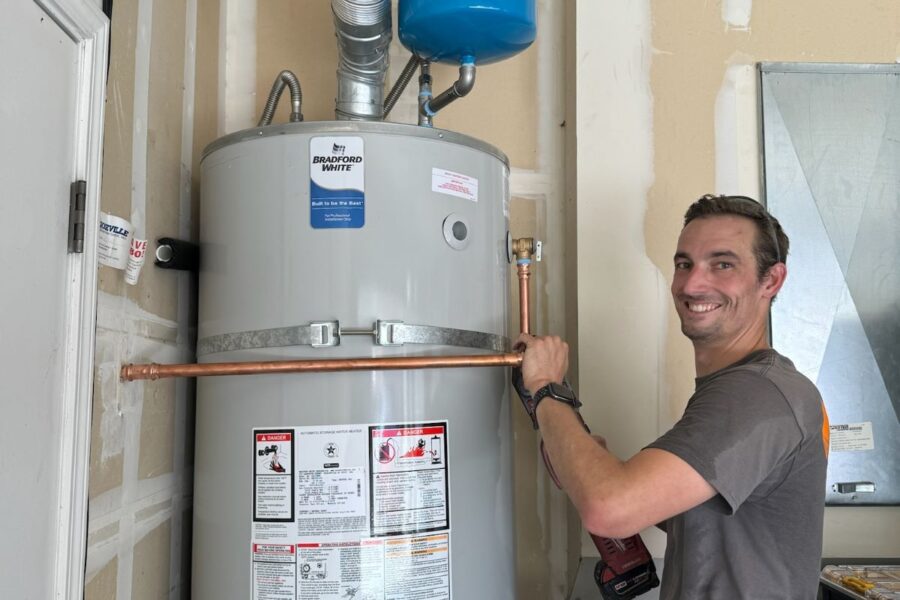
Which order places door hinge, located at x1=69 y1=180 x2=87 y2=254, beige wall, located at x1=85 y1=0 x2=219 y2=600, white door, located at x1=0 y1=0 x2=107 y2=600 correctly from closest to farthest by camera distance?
white door, located at x1=0 y1=0 x2=107 y2=600 → door hinge, located at x1=69 y1=180 x2=87 y2=254 → beige wall, located at x1=85 y1=0 x2=219 y2=600

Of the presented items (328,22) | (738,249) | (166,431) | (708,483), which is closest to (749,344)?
(738,249)

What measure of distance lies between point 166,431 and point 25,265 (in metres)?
0.58

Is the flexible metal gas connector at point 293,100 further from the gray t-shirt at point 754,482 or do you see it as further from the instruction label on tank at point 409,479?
the gray t-shirt at point 754,482

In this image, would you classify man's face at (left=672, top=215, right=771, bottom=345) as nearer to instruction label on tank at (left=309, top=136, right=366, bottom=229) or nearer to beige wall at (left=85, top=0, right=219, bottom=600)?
instruction label on tank at (left=309, top=136, right=366, bottom=229)

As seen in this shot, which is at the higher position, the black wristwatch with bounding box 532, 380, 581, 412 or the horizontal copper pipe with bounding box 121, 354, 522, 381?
the horizontal copper pipe with bounding box 121, 354, 522, 381

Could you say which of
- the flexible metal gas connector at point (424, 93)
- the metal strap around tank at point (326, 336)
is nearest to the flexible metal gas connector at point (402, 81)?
the flexible metal gas connector at point (424, 93)

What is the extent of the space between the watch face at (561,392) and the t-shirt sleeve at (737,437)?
21cm

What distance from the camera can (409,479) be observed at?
1.25 m

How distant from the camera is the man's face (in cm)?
137

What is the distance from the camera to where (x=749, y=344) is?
1.38 metres

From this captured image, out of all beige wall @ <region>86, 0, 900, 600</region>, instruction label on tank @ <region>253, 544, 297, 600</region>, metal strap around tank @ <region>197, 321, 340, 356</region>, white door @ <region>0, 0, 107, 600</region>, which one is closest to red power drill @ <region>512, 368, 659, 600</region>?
beige wall @ <region>86, 0, 900, 600</region>

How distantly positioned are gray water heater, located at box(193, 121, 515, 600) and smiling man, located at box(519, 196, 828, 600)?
21cm

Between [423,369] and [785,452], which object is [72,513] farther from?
[785,452]

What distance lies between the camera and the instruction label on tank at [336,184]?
1.27 meters
